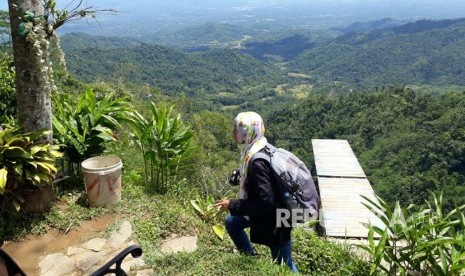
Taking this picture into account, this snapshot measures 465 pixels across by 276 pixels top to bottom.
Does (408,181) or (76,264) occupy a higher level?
(76,264)

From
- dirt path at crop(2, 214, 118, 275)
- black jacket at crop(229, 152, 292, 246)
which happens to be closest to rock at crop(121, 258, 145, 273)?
dirt path at crop(2, 214, 118, 275)

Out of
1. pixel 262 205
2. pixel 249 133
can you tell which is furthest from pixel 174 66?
pixel 262 205

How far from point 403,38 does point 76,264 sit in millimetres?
139029

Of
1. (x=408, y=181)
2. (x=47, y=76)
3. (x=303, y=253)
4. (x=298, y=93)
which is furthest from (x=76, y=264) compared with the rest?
(x=298, y=93)

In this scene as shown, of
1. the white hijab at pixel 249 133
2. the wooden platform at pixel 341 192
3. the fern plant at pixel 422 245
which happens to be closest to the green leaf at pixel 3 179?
the white hijab at pixel 249 133

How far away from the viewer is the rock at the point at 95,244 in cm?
279

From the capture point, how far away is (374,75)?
105938 millimetres

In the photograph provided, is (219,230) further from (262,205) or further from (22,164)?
(22,164)

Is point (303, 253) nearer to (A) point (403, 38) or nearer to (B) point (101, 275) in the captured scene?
(B) point (101, 275)

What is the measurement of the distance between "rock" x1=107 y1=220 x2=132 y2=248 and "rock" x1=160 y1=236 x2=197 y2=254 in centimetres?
28

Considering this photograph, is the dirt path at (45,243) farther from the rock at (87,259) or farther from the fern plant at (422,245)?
the fern plant at (422,245)

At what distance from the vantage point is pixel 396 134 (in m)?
34.0

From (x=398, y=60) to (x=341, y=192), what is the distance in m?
118

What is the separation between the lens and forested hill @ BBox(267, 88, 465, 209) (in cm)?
2378
